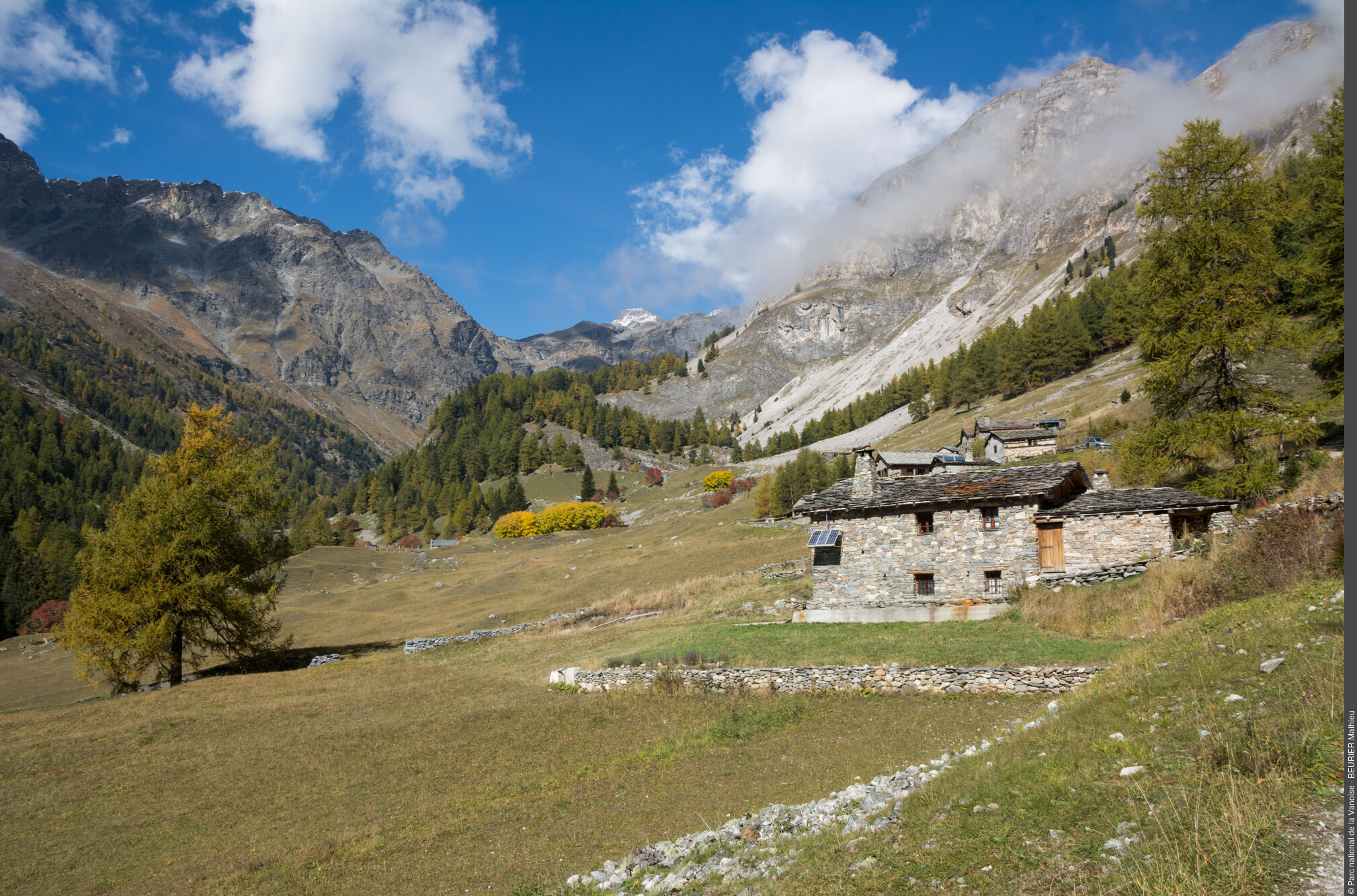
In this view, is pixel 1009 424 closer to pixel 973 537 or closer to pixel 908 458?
pixel 908 458

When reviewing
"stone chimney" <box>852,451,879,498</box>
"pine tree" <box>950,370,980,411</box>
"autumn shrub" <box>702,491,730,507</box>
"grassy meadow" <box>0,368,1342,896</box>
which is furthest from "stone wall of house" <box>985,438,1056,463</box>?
"pine tree" <box>950,370,980,411</box>

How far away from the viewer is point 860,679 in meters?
19.0

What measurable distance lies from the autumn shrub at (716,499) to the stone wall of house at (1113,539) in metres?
88.4

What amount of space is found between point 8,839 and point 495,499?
13698 cm

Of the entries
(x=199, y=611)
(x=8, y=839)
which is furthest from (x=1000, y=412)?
(x=8, y=839)

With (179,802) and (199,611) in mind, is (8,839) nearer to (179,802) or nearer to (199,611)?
(179,802)

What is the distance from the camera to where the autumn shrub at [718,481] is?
13262 cm

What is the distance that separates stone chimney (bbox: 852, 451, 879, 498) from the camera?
30281 millimetres

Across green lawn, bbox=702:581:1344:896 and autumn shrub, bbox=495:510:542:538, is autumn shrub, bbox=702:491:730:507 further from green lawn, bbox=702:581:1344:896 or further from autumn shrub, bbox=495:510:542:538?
green lawn, bbox=702:581:1344:896

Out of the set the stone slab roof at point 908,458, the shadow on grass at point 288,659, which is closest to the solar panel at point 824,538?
the shadow on grass at point 288,659

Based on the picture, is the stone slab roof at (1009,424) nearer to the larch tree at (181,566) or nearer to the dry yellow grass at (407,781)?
the dry yellow grass at (407,781)

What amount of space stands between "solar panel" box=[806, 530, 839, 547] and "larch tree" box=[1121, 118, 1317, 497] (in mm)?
12472

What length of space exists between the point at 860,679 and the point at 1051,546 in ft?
41.9

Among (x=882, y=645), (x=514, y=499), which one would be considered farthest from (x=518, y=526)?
(x=882, y=645)
